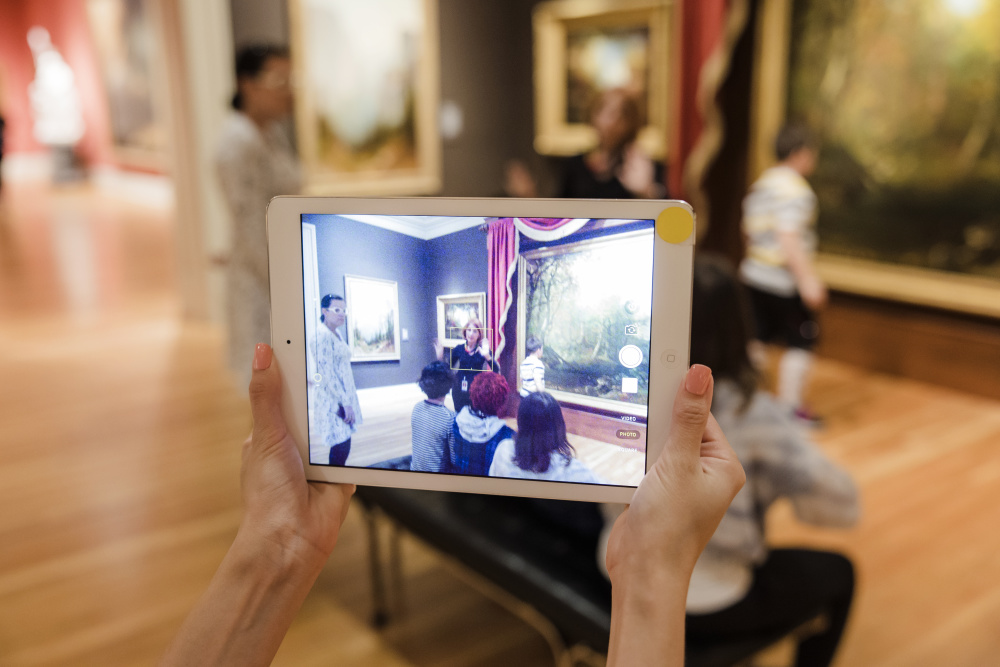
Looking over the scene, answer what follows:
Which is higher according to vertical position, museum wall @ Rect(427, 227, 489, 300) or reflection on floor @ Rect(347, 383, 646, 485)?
museum wall @ Rect(427, 227, 489, 300)

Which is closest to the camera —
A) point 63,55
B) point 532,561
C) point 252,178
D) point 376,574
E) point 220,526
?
point 532,561

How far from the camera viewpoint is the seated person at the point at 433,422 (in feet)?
2.81

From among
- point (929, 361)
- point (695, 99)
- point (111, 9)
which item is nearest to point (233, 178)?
point (695, 99)

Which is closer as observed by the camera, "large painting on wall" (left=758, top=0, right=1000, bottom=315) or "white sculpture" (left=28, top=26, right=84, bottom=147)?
"large painting on wall" (left=758, top=0, right=1000, bottom=315)

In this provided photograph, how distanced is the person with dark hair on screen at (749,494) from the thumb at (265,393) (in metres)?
1.00

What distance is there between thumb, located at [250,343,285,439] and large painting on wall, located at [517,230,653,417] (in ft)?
0.92

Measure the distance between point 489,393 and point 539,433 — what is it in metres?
0.07

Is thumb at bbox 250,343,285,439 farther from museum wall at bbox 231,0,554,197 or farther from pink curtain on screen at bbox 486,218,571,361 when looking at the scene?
museum wall at bbox 231,0,554,197

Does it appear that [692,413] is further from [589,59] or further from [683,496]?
[589,59]

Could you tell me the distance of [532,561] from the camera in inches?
67.8

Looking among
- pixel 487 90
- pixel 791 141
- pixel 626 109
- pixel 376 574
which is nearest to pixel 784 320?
pixel 791 141

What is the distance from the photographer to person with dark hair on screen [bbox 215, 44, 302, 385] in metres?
2.56

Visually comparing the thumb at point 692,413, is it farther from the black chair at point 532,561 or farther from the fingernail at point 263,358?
the black chair at point 532,561

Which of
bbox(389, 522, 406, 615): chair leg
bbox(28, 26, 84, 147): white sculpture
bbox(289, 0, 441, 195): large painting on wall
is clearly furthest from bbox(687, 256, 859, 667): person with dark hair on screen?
bbox(28, 26, 84, 147): white sculpture
